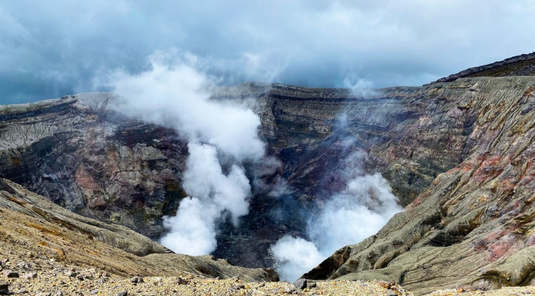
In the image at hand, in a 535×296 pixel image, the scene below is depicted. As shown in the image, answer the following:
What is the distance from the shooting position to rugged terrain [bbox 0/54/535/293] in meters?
79.9

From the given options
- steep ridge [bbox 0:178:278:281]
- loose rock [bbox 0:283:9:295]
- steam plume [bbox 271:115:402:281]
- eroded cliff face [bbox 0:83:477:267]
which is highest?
eroded cliff face [bbox 0:83:477:267]

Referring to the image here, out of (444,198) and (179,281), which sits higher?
(444,198)

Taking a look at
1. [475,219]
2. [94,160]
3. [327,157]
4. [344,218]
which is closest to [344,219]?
[344,218]

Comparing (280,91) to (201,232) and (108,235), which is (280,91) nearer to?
(201,232)

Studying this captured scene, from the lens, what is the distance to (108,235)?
7012 centimetres

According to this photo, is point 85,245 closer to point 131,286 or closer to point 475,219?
point 131,286

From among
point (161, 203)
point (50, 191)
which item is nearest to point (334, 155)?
point (161, 203)

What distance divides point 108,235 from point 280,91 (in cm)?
10355

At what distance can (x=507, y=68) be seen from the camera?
131500 mm

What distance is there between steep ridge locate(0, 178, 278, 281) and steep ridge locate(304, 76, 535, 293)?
26.3 meters

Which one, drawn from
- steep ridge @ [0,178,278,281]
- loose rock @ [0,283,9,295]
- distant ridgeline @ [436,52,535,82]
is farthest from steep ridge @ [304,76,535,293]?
loose rock @ [0,283,9,295]

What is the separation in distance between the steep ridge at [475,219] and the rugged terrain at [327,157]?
36 cm

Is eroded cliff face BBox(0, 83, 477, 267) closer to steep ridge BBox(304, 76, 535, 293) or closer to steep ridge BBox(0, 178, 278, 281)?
steep ridge BBox(304, 76, 535, 293)

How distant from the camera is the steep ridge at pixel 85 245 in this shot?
114 ft
